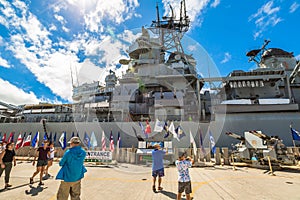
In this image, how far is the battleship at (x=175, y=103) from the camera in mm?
20203

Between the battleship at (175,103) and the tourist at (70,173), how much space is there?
14.8m

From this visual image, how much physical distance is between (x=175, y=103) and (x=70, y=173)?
21.9m

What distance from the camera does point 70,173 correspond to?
3359 millimetres

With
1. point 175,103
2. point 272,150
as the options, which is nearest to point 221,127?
→ point 175,103

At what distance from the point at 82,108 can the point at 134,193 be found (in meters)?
24.4

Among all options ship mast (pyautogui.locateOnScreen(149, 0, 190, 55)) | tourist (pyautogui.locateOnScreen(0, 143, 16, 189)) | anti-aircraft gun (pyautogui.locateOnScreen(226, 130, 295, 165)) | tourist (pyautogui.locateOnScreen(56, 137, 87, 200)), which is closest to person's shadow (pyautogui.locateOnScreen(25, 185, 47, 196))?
tourist (pyautogui.locateOnScreen(0, 143, 16, 189))

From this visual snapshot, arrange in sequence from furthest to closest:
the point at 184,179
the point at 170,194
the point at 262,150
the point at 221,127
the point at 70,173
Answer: the point at 221,127 → the point at 262,150 → the point at 170,194 → the point at 184,179 → the point at 70,173

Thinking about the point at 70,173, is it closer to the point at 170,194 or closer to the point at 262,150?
the point at 170,194

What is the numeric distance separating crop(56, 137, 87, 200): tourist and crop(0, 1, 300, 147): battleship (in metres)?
14.8

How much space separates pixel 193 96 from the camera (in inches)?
1054

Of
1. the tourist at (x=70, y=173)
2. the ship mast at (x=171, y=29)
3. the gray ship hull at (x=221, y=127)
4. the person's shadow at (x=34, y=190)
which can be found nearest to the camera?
the tourist at (x=70, y=173)

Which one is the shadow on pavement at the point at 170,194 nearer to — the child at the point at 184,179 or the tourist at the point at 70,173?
the child at the point at 184,179

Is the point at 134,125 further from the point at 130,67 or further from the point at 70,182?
the point at 70,182

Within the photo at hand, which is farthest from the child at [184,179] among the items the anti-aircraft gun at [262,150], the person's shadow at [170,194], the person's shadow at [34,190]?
the anti-aircraft gun at [262,150]
